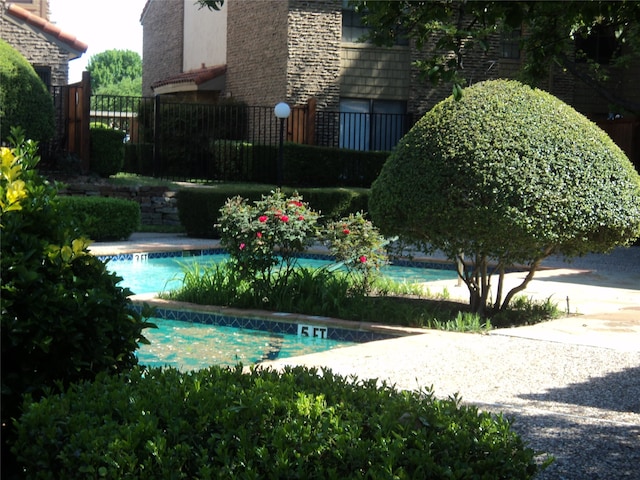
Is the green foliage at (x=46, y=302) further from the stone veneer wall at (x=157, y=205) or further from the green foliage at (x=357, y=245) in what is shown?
the stone veneer wall at (x=157, y=205)

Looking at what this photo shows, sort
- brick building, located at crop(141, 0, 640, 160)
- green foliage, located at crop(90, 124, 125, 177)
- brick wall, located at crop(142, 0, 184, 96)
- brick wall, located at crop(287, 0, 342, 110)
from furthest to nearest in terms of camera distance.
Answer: brick wall, located at crop(142, 0, 184, 96), brick building, located at crop(141, 0, 640, 160), brick wall, located at crop(287, 0, 342, 110), green foliage, located at crop(90, 124, 125, 177)

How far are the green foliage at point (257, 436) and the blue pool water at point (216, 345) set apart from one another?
4.19 m

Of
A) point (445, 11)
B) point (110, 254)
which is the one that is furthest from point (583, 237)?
point (110, 254)

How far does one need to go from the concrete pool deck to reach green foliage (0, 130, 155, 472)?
127cm

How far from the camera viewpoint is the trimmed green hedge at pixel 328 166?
23531mm

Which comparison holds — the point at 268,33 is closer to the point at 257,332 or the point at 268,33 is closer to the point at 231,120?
the point at 231,120

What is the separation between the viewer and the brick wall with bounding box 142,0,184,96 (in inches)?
1335

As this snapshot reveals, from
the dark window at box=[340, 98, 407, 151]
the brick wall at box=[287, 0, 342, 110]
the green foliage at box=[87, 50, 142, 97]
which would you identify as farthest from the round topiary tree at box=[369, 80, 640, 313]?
the green foliage at box=[87, 50, 142, 97]

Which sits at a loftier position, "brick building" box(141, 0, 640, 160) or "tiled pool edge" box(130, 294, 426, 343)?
"brick building" box(141, 0, 640, 160)

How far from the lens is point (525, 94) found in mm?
9180

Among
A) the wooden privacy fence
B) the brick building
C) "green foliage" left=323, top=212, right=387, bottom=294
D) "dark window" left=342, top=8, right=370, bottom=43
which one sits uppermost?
"dark window" left=342, top=8, right=370, bottom=43

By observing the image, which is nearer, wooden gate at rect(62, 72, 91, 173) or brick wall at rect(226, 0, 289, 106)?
wooden gate at rect(62, 72, 91, 173)

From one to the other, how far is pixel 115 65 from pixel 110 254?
83641 millimetres

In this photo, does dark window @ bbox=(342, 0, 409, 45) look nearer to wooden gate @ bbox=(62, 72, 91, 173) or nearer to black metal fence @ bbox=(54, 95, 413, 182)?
black metal fence @ bbox=(54, 95, 413, 182)
